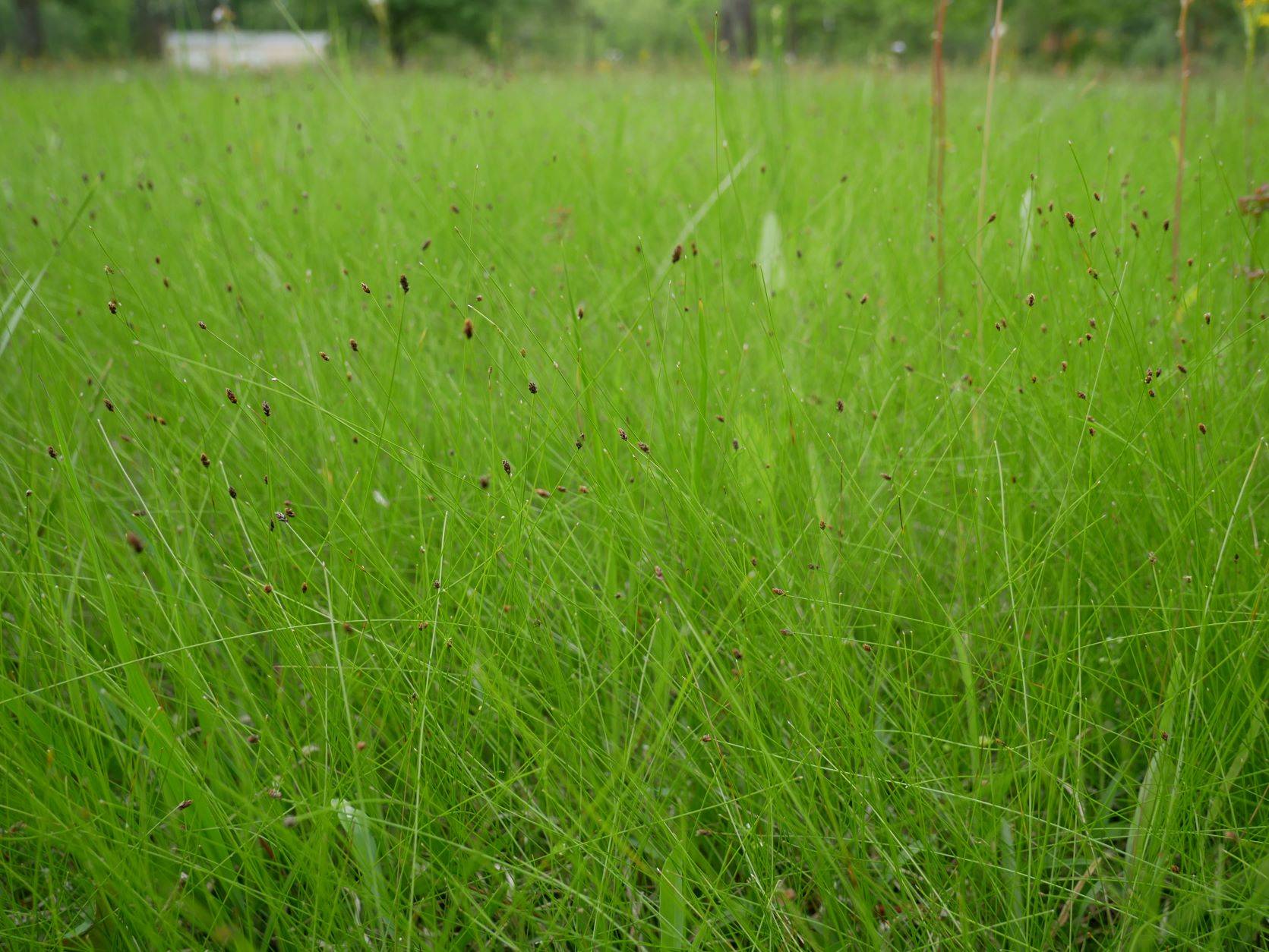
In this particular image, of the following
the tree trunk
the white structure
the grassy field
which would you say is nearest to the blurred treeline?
the tree trunk

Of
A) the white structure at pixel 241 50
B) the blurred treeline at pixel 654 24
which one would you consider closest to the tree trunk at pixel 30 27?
the blurred treeline at pixel 654 24

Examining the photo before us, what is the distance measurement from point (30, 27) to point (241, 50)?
1727 centimetres

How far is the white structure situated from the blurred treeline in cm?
87

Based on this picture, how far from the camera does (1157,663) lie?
0.99 m

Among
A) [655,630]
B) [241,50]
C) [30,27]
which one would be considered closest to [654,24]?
[30,27]

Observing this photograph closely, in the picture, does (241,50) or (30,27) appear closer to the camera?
(241,50)

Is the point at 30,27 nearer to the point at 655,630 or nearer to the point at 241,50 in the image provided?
the point at 241,50

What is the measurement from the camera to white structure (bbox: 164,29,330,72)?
127 inches

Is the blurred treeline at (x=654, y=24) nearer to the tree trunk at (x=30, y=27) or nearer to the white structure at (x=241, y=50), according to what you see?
the tree trunk at (x=30, y=27)

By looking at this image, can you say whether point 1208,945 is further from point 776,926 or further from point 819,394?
point 819,394

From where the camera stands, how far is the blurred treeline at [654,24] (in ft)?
50.4

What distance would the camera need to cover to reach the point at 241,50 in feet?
12.7

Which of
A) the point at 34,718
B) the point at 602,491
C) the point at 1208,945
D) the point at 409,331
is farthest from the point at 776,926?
the point at 409,331

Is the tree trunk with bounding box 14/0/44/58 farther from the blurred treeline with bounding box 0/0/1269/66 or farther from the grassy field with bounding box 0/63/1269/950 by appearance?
the grassy field with bounding box 0/63/1269/950
